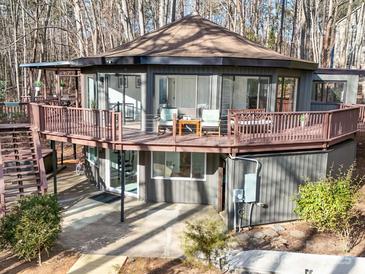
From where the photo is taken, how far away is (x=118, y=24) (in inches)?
1345

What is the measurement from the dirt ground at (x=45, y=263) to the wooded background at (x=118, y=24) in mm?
14923

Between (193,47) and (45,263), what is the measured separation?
8.82 metres

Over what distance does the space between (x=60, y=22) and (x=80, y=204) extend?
30.5 metres

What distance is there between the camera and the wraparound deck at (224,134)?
387 inches

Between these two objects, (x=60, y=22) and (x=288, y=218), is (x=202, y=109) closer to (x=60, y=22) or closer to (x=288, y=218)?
(x=288, y=218)

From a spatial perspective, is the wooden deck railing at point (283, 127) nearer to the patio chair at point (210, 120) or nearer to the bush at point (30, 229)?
the patio chair at point (210, 120)

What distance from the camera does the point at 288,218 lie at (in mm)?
10750

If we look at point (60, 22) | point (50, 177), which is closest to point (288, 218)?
point (50, 177)

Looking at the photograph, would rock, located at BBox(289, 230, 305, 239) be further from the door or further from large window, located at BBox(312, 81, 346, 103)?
large window, located at BBox(312, 81, 346, 103)

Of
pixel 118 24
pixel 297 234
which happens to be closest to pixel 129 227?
pixel 297 234

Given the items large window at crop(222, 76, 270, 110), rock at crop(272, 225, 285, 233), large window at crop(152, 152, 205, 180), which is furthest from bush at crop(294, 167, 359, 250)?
large window at crop(222, 76, 270, 110)

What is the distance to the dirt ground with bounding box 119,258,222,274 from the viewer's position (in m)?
7.74

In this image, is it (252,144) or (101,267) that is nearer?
(101,267)

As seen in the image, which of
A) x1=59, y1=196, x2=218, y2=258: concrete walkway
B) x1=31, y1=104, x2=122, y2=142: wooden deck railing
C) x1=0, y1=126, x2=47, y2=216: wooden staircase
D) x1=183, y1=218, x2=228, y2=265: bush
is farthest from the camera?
x1=0, y1=126, x2=47, y2=216: wooden staircase
